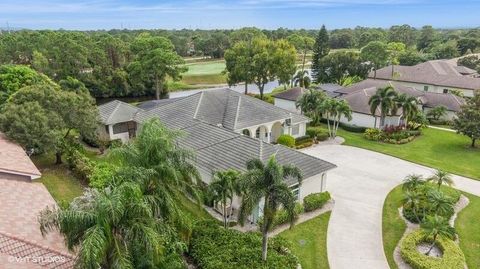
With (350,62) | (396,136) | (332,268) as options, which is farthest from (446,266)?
(350,62)

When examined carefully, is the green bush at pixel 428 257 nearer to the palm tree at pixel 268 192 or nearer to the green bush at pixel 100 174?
the palm tree at pixel 268 192

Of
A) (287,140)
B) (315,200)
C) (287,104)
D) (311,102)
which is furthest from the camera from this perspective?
(287,104)

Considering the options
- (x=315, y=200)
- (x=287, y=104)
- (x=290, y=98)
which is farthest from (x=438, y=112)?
(x=315, y=200)

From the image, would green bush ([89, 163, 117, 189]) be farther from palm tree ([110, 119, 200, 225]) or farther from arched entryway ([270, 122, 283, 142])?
arched entryway ([270, 122, 283, 142])

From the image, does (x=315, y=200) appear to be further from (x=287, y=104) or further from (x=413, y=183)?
(x=287, y=104)

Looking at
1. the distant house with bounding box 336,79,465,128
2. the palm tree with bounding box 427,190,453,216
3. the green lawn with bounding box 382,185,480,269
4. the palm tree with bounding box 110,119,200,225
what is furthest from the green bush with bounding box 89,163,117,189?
the distant house with bounding box 336,79,465,128

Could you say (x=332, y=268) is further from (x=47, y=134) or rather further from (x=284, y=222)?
(x=47, y=134)

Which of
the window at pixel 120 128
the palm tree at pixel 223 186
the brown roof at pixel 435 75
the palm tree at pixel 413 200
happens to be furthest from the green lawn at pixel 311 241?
the brown roof at pixel 435 75
